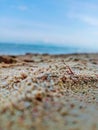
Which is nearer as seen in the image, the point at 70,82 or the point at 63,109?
the point at 63,109

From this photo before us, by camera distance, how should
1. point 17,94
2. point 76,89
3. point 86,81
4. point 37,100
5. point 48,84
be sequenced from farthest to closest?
1. point 86,81
2. point 76,89
3. point 48,84
4. point 17,94
5. point 37,100

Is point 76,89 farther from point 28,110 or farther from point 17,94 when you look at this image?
point 28,110

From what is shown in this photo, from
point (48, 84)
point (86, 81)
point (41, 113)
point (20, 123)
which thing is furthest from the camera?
point (86, 81)

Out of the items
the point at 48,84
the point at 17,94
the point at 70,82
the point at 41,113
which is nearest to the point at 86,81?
the point at 70,82

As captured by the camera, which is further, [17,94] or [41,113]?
[17,94]

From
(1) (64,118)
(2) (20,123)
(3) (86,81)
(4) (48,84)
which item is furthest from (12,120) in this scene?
(3) (86,81)

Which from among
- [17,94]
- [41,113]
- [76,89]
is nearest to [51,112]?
[41,113]

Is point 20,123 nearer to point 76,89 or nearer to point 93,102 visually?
point 93,102

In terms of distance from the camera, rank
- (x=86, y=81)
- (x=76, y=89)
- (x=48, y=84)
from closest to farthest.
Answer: (x=48, y=84)
(x=76, y=89)
(x=86, y=81)

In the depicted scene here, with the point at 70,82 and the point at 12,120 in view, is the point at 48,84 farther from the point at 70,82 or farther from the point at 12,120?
the point at 12,120

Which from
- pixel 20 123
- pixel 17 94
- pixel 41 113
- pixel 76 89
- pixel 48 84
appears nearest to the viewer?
pixel 20 123
